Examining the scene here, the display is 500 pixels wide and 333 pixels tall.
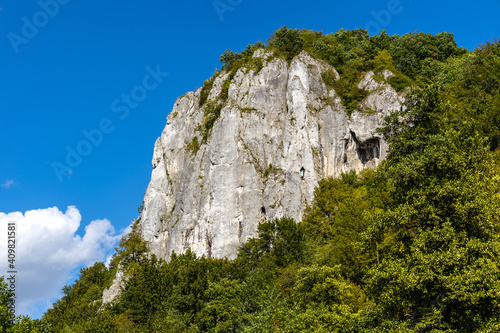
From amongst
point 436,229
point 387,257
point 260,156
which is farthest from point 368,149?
point 436,229

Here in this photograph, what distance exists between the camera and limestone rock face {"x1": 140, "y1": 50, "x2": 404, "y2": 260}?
52438 millimetres

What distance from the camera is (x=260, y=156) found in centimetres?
5691

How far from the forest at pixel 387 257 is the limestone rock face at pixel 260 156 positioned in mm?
3736

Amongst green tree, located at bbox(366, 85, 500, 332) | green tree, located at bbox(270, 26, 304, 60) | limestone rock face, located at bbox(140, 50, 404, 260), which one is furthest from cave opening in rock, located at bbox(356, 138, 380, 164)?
green tree, located at bbox(366, 85, 500, 332)

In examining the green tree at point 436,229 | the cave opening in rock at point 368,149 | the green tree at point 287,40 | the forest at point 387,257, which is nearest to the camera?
the green tree at point 436,229

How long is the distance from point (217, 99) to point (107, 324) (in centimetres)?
4030

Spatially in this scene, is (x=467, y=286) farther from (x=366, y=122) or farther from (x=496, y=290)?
(x=366, y=122)

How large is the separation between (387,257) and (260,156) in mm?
41436

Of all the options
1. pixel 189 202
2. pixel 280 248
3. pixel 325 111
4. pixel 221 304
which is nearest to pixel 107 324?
pixel 221 304

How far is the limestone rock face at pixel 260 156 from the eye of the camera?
5244 cm

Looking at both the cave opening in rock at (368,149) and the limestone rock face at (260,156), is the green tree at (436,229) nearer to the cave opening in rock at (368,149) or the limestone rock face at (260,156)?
the limestone rock face at (260,156)

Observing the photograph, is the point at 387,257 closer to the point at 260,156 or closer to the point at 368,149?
the point at 260,156

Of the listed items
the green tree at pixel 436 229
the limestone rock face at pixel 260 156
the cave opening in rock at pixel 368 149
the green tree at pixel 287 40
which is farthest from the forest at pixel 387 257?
the green tree at pixel 287 40

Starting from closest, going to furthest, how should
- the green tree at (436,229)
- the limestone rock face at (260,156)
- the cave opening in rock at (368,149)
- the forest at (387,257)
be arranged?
the green tree at (436,229), the forest at (387,257), the limestone rock face at (260,156), the cave opening in rock at (368,149)
